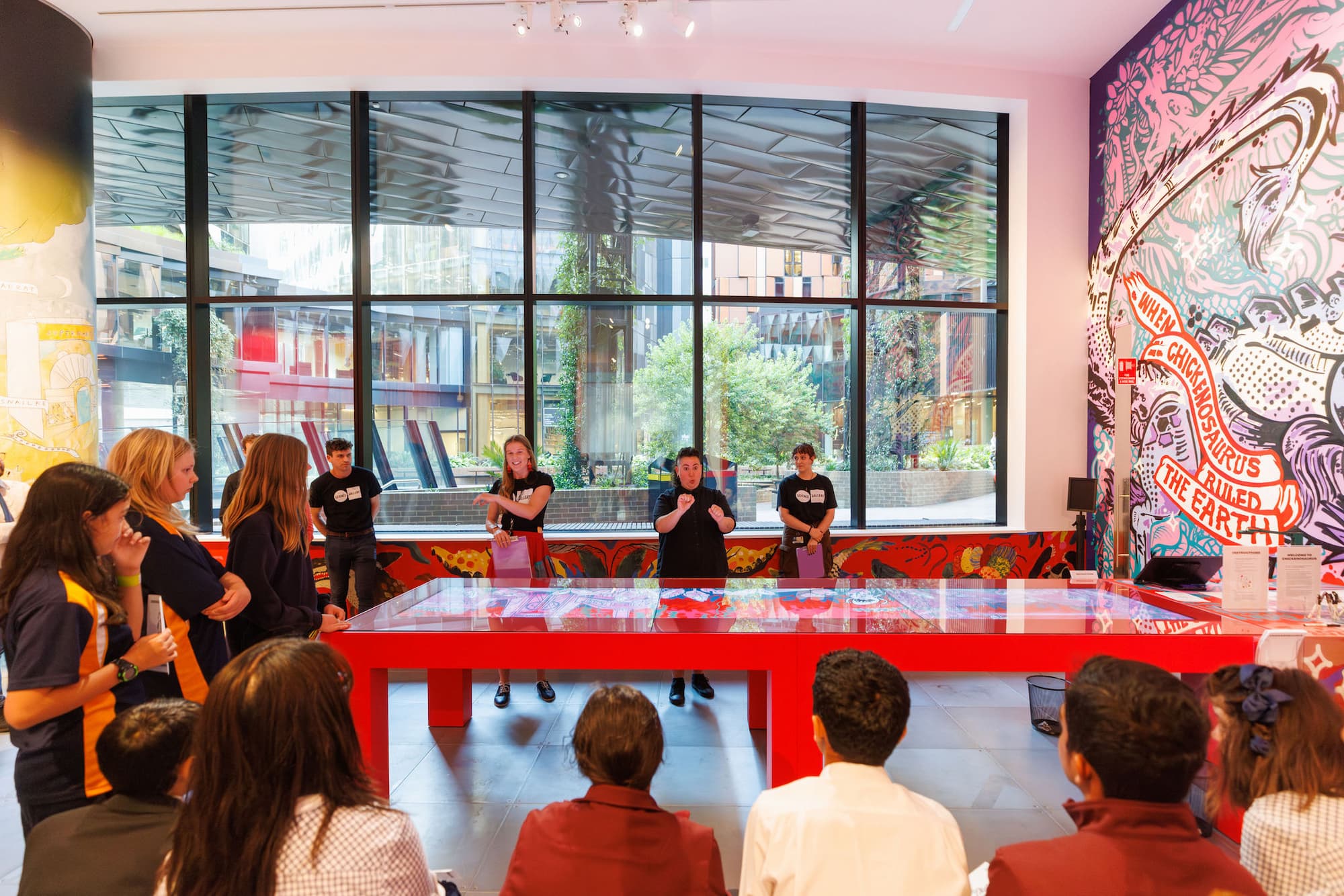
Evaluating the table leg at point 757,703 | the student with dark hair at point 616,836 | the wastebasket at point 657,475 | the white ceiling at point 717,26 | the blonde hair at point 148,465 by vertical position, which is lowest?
the table leg at point 757,703

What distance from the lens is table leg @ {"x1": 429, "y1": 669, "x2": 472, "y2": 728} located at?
12.3ft

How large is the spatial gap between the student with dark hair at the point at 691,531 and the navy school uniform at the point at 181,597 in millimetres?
2309

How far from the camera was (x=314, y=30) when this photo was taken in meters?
5.06

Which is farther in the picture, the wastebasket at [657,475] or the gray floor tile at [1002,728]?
the wastebasket at [657,475]

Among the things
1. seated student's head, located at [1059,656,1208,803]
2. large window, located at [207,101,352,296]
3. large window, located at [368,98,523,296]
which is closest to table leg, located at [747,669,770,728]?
seated student's head, located at [1059,656,1208,803]

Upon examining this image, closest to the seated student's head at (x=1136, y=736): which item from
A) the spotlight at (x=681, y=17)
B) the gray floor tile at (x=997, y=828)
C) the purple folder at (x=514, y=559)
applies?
the gray floor tile at (x=997, y=828)

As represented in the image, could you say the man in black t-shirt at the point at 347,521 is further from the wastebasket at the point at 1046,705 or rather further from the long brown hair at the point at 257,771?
the wastebasket at the point at 1046,705

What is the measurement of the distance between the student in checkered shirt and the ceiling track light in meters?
4.44

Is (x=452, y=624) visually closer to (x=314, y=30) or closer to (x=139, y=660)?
(x=139, y=660)

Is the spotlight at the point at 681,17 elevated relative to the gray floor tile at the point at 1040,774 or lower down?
elevated

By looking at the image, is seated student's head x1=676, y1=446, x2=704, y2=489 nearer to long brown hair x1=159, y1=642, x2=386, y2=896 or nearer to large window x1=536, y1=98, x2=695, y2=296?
large window x1=536, y1=98, x2=695, y2=296

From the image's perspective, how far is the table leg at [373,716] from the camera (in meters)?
2.58

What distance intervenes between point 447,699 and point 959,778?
2.41 meters

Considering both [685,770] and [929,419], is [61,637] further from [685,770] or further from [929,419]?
[929,419]
